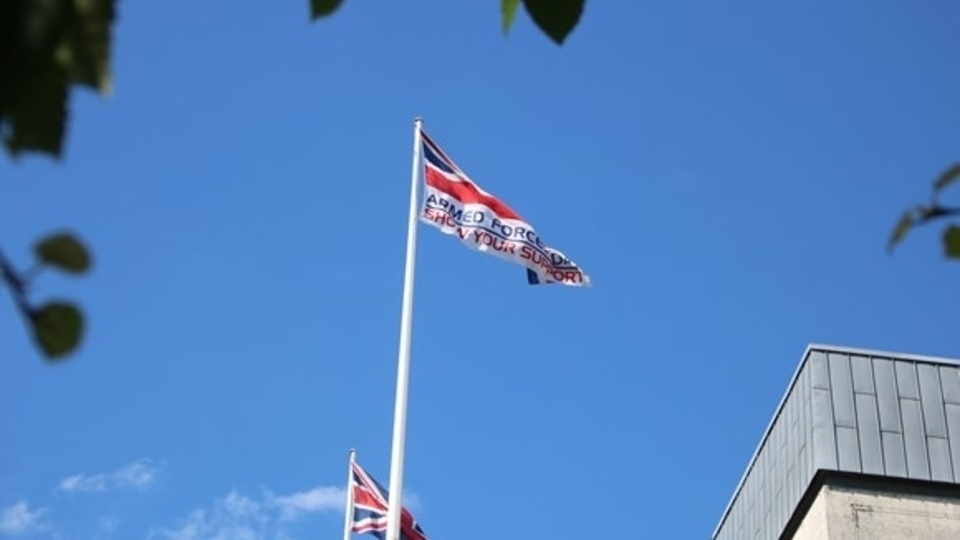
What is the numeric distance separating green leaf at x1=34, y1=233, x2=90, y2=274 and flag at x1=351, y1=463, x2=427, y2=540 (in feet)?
61.8

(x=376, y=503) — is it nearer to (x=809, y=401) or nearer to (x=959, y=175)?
(x=809, y=401)

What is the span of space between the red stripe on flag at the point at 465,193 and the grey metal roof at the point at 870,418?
13.3ft

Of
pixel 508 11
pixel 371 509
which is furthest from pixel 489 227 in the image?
pixel 508 11

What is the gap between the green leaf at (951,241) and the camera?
5.12ft

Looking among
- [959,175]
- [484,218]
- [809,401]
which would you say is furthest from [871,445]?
[959,175]

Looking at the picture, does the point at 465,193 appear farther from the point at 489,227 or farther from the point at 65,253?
the point at 65,253

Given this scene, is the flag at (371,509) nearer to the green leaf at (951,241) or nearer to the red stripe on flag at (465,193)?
the red stripe on flag at (465,193)

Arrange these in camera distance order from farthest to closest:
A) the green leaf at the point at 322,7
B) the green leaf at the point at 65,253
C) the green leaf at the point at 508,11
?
1. the green leaf at the point at 508,11
2. the green leaf at the point at 322,7
3. the green leaf at the point at 65,253

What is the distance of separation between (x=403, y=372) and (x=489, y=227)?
85.1 inches

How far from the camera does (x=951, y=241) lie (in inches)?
61.7

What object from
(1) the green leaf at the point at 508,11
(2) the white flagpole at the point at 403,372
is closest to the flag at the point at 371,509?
(2) the white flagpole at the point at 403,372

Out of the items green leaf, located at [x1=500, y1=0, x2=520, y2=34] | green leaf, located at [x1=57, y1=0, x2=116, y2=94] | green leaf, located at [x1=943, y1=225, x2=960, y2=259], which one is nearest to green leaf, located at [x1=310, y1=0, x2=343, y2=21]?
green leaf, located at [x1=500, y1=0, x2=520, y2=34]

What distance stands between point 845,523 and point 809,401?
155 cm

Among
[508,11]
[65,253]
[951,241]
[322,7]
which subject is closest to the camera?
[65,253]
